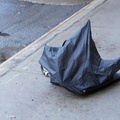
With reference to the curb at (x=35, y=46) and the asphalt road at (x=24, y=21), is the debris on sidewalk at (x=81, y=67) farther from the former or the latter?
the asphalt road at (x=24, y=21)

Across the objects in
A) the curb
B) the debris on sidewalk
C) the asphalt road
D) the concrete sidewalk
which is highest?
the debris on sidewalk

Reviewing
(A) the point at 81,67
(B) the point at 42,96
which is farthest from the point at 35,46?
(A) the point at 81,67

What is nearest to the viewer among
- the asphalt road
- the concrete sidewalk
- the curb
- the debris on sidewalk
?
the concrete sidewalk

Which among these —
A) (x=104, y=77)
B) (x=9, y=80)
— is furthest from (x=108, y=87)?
(x=9, y=80)

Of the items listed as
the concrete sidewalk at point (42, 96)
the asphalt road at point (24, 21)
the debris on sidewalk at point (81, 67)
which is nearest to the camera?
the concrete sidewalk at point (42, 96)

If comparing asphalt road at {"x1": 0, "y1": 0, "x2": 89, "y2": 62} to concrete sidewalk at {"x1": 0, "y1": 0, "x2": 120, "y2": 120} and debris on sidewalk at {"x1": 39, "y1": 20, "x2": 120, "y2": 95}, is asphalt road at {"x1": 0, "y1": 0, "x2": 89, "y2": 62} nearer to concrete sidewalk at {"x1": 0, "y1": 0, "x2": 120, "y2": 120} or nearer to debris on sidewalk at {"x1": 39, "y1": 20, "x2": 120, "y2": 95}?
Result: concrete sidewalk at {"x1": 0, "y1": 0, "x2": 120, "y2": 120}

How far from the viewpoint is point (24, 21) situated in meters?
9.16

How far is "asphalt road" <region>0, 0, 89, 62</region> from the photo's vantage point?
291 inches

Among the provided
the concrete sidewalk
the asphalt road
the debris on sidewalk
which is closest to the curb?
the concrete sidewalk

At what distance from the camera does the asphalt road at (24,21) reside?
738 cm

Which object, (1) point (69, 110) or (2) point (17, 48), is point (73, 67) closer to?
(1) point (69, 110)

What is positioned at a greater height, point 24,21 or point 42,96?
point 42,96

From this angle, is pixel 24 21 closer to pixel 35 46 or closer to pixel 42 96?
pixel 35 46

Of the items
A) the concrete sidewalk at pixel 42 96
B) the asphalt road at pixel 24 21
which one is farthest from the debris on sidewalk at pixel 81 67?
the asphalt road at pixel 24 21
